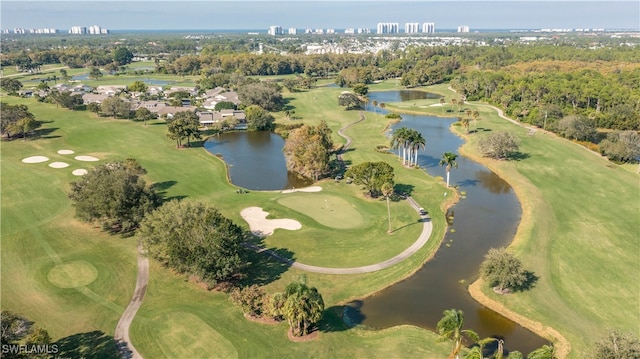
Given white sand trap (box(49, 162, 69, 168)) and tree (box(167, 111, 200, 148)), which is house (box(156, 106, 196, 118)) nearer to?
tree (box(167, 111, 200, 148))

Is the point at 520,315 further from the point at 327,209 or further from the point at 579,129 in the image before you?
the point at 579,129

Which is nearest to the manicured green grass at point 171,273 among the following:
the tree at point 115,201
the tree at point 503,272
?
the tree at point 115,201

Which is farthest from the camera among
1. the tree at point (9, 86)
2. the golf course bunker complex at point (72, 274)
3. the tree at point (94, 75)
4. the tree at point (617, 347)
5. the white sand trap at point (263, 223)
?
the tree at point (94, 75)

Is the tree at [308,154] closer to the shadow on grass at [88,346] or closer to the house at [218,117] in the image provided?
the house at [218,117]

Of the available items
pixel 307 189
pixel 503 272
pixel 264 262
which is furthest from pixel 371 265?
pixel 307 189

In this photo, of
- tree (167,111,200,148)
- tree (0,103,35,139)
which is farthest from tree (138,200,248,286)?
tree (0,103,35,139)

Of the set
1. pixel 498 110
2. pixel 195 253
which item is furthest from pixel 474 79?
pixel 195 253
